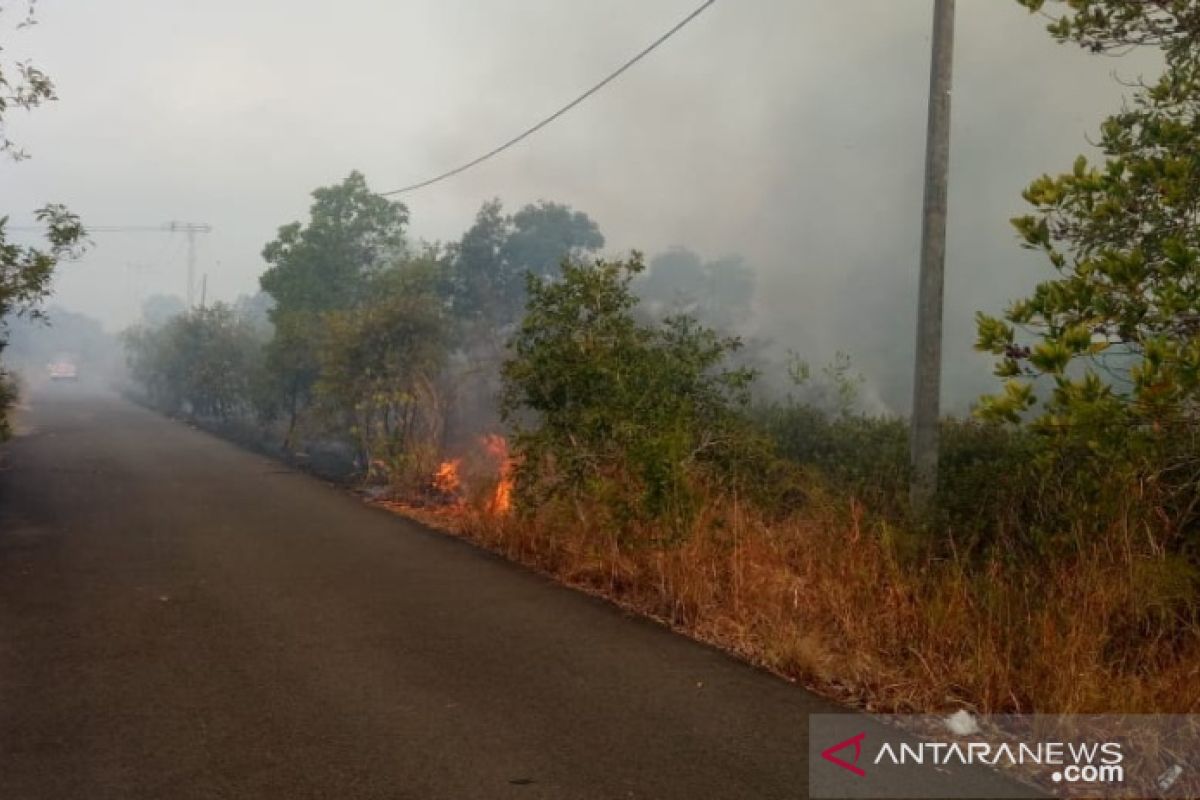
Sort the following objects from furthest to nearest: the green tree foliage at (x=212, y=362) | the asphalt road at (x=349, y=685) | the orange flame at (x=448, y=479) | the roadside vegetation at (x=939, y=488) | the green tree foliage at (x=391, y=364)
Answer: the green tree foliage at (x=212, y=362), the green tree foliage at (x=391, y=364), the orange flame at (x=448, y=479), the roadside vegetation at (x=939, y=488), the asphalt road at (x=349, y=685)

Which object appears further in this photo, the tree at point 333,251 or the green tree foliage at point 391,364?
the tree at point 333,251

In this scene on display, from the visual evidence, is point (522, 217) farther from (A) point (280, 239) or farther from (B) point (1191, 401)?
(B) point (1191, 401)

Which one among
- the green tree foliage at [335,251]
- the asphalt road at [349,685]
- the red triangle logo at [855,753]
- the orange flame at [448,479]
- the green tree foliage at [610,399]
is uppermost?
the green tree foliage at [335,251]

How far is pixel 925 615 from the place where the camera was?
555 cm

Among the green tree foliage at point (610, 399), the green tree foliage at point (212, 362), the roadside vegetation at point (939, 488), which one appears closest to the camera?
the roadside vegetation at point (939, 488)

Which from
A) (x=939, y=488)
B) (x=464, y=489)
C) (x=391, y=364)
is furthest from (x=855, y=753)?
(x=391, y=364)

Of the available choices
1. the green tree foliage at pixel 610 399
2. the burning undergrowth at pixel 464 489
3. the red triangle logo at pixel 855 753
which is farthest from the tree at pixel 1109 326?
the burning undergrowth at pixel 464 489

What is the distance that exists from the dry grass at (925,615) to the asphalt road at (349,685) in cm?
40

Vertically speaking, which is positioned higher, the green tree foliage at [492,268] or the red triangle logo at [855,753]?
the green tree foliage at [492,268]

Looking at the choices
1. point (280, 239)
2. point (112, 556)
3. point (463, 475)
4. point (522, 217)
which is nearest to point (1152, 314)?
point (112, 556)

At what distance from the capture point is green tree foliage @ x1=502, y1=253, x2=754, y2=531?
8578 mm

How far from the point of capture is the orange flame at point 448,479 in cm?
1393

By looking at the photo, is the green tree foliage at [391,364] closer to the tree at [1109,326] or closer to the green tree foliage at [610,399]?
the green tree foliage at [610,399]

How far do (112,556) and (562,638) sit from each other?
5.31m
